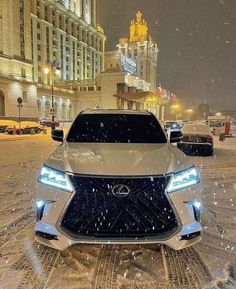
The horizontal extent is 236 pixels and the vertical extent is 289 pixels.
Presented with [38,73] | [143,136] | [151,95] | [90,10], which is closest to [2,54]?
[38,73]

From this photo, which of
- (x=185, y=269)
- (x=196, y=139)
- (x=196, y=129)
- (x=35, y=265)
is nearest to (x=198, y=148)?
(x=196, y=139)

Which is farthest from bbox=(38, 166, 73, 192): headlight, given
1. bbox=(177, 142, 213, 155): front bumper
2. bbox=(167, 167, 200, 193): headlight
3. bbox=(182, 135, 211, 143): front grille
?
bbox=(182, 135, 211, 143): front grille

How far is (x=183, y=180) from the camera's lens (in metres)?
3.19

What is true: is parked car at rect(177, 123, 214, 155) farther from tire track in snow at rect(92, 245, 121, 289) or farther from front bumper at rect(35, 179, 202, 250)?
front bumper at rect(35, 179, 202, 250)

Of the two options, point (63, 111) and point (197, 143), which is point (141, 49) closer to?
point (63, 111)

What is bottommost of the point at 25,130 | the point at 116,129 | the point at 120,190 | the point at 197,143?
the point at 25,130

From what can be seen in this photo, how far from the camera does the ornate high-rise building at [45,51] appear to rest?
2067 inches

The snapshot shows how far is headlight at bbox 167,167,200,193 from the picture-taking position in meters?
3.03

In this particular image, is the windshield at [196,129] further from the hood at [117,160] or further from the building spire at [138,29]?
the building spire at [138,29]

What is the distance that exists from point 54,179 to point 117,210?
31.6 inches

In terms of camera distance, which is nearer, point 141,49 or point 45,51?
point 45,51

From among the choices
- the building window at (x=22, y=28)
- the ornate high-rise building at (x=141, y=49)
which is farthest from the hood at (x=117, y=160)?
the ornate high-rise building at (x=141, y=49)

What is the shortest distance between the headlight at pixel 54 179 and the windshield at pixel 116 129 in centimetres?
116

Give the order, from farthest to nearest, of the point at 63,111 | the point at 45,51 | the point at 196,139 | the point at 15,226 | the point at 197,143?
the point at 45,51 < the point at 63,111 < the point at 196,139 < the point at 197,143 < the point at 15,226
